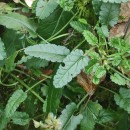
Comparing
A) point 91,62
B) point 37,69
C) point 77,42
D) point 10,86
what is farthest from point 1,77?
point 91,62

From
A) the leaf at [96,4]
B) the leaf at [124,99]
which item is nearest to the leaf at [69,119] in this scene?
the leaf at [124,99]

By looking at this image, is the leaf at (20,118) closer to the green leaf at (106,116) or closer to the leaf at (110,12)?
the green leaf at (106,116)

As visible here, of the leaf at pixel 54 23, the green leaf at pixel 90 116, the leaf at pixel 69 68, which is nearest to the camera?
the leaf at pixel 69 68

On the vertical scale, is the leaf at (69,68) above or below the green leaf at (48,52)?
below

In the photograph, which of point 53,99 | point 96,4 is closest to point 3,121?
point 53,99

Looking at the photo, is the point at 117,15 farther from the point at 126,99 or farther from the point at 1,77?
the point at 1,77

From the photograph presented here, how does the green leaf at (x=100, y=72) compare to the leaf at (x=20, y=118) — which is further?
the leaf at (x=20, y=118)

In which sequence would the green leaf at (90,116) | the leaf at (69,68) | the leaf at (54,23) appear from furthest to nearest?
the leaf at (54,23), the green leaf at (90,116), the leaf at (69,68)
